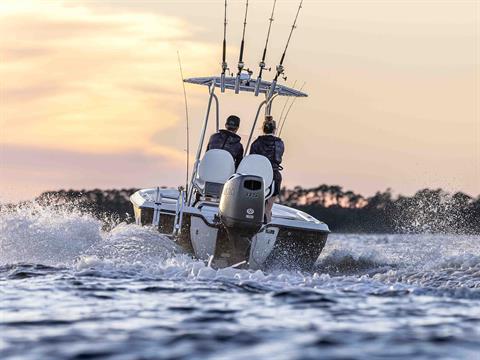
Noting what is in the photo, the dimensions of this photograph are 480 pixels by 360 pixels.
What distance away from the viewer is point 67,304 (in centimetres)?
631

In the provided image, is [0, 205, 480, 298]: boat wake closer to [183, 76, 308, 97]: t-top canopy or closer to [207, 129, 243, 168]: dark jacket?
[207, 129, 243, 168]: dark jacket

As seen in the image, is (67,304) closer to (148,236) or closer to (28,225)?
(148,236)

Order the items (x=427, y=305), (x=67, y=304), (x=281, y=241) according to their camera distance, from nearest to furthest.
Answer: (x=67, y=304)
(x=427, y=305)
(x=281, y=241)

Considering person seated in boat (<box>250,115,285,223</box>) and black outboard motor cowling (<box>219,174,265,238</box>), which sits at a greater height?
person seated in boat (<box>250,115,285,223</box>)

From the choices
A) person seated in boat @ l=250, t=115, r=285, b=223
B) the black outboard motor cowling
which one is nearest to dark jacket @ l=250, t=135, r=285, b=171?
person seated in boat @ l=250, t=115, r=285, b=223

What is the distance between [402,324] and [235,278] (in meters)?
2.70

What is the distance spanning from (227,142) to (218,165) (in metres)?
0.42

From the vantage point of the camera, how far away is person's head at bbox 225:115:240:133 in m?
11.6

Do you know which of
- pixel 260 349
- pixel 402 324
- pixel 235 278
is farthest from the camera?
pixel 235 278

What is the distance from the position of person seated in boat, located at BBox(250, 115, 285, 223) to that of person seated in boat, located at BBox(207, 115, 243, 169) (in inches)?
13.1

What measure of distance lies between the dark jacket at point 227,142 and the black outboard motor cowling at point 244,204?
1448 mm

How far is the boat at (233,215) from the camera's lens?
1005 cm

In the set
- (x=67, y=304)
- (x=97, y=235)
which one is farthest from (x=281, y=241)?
(x=67, y=304)

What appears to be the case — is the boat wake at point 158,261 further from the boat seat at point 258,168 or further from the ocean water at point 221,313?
the boat seat at point 258,168
